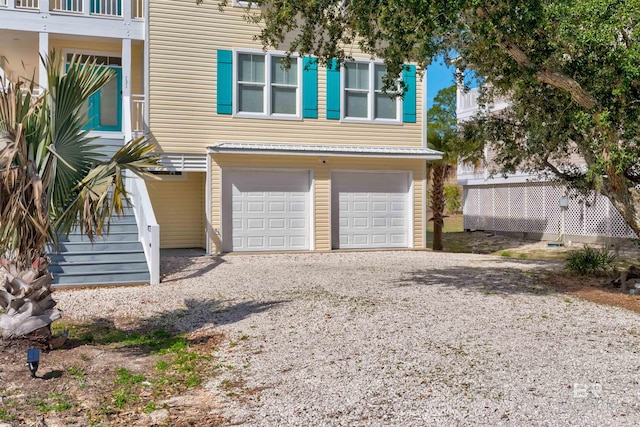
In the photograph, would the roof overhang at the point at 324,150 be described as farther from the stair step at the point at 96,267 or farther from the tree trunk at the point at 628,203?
the tree trunk at the point at 628,203

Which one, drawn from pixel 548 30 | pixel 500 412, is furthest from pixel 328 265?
pixel 500 412

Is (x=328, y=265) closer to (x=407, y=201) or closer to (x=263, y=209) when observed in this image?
(x=263, y=209)

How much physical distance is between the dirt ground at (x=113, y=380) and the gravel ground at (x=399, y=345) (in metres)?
0.27

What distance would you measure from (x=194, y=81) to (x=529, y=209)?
47.4 ft

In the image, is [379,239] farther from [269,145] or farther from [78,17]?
[78,17]

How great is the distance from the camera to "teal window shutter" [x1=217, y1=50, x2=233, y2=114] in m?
16.0

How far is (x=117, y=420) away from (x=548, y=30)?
7624 millimetres

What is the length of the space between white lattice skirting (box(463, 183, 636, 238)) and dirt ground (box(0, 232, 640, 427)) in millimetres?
15397

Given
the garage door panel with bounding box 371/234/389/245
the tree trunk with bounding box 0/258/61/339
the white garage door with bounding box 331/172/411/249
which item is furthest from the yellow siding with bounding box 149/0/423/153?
the tree trunk with bounding box 0/258/61/339

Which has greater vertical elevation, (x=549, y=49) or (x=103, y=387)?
(x=549, y=49)

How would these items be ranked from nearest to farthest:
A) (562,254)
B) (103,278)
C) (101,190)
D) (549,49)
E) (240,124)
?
(101,190) < (549,49) < (103,278) < (240,124) < (562,254)

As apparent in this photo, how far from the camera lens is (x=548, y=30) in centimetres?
886

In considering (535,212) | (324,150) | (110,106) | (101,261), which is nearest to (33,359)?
(101,261)

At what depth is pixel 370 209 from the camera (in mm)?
17469
